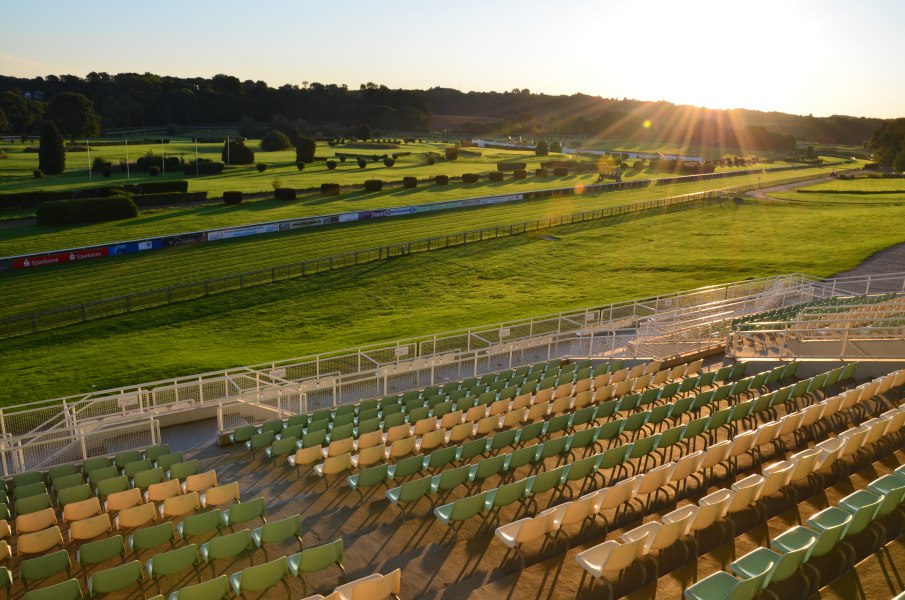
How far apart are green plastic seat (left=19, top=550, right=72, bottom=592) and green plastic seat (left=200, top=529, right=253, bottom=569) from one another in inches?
55.8

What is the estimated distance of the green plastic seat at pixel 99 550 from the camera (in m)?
7.37

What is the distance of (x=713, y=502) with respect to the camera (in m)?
7.32

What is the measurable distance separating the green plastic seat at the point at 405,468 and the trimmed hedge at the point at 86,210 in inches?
1541

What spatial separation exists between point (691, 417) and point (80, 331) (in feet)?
76.1

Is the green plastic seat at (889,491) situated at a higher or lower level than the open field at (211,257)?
higher

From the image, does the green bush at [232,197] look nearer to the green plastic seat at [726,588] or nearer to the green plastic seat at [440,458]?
the green plastic seat at [440,458]

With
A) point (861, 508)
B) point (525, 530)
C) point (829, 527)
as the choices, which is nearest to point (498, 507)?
point (525, 530)

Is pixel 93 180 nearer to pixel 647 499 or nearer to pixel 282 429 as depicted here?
pixel 282 429

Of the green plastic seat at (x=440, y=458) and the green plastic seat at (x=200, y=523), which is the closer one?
the green plastic seat at (x=200, y=523)

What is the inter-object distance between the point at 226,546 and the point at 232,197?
4494cm

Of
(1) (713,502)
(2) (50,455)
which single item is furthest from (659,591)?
(2) (50,455)

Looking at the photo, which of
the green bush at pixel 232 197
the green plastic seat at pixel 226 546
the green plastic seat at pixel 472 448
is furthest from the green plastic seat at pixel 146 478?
the green bush at pixel 232 197

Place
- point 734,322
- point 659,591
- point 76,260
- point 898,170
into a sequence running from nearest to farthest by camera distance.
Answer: point 659,591, point 734,322, point 76,260, point 898,170

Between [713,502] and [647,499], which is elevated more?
[713,502]
